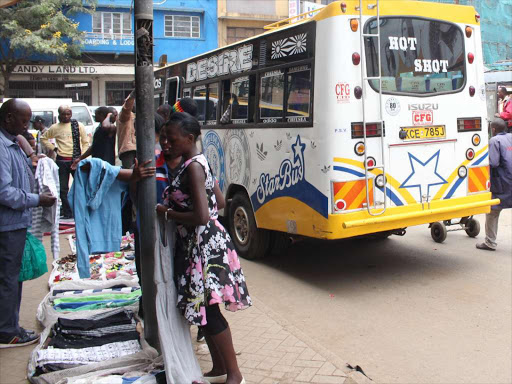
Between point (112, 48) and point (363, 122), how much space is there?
27.6m

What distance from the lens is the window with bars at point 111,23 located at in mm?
30734

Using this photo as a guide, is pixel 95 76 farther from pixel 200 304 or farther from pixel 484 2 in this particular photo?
pixel 200 304

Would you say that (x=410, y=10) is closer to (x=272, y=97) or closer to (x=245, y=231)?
(x=272, y=97)

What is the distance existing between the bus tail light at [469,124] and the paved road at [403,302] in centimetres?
171

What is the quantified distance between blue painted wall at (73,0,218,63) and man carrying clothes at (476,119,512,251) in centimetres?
2556

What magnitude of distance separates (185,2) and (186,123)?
30.6 metres

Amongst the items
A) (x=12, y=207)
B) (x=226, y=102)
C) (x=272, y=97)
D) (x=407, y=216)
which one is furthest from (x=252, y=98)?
(x=12, y=207)

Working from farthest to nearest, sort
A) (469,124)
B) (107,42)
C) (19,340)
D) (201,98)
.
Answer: (107,42) < (201,98) < (469,124) < (19,340)

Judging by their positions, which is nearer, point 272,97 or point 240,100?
point 272,97

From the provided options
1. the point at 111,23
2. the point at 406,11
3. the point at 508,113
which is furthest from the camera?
the point at 111,23

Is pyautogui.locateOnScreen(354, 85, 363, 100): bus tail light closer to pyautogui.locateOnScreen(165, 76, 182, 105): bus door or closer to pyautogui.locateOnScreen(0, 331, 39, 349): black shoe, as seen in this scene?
pyautogui.locateOnScreen(0, 331, 39, 349): black shoe

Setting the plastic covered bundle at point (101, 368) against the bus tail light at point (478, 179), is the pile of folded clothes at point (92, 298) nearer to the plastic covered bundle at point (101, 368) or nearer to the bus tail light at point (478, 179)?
the plastic covered bundle at point (101, 368)

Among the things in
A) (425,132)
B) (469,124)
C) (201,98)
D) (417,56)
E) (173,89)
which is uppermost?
(173,89)

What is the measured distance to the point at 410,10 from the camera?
6.38 meters
